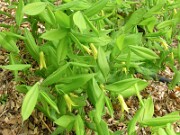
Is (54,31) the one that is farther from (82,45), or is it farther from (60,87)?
(60,87)

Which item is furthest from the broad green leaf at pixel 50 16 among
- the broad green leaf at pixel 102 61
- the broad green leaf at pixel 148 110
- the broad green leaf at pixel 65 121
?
the broad green leaf at pixel 148 110

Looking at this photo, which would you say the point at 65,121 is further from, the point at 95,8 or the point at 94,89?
the point at 95,8

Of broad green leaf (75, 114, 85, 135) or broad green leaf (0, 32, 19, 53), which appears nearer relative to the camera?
broad green leaf (75, 114, 85, 135)

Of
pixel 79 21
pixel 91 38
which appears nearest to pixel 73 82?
pixel 91 38

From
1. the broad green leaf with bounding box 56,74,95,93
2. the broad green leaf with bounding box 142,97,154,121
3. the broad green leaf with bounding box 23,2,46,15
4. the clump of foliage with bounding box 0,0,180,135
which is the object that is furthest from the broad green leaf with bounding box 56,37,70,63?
the broad green leaf with bounding box 142,97,154,121

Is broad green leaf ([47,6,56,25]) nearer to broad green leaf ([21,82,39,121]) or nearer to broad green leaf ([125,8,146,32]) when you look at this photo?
broad green leaf ([21,82,39,121])

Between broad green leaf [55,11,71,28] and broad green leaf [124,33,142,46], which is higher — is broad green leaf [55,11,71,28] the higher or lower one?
the higher one
